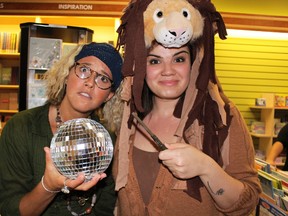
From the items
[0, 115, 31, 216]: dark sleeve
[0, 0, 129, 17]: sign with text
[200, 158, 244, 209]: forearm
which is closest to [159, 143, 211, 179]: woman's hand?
[200, 158, 244, 209]: forearm

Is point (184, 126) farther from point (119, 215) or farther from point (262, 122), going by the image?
point (262, 122)

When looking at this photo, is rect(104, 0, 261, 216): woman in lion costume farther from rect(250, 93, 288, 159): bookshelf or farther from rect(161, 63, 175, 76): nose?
rect(250, 93, 288, 159): bookshelf

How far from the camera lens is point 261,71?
5426mm

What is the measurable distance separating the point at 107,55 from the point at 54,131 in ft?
1.57

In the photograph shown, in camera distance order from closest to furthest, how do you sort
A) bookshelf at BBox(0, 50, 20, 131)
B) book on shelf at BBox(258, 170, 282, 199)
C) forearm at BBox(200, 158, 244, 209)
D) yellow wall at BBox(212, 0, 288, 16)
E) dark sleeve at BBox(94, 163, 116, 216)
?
1. forearm at BBox(200, 158, 244, 209)
2. dark sleeve at BBox(94, 163, 116, 216)
3. book on shelf at BBox(258, 170, 282, 199)
4. bookshelf at BBox(0, 50, 20, 131)
5. yellow wall at BBox(212, 0, 288, 16)

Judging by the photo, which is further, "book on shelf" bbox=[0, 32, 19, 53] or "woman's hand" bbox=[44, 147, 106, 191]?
"book on shelf" bbox=[0, 32, 19, 53]

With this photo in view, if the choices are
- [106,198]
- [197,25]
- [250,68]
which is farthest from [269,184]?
[250,68]

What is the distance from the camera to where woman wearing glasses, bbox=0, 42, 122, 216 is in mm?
1335

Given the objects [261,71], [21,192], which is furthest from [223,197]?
[261,71]

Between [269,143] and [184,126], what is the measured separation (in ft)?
13.7

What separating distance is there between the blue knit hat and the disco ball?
524 mm

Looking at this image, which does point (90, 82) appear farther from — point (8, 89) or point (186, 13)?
point (8, 89)

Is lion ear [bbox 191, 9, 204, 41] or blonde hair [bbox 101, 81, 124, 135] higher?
lion ear [bbox 191, 9, 204, 41]

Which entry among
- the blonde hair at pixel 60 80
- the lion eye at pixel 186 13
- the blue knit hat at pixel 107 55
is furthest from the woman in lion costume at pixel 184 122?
the blonde hair at pixel 60 80
